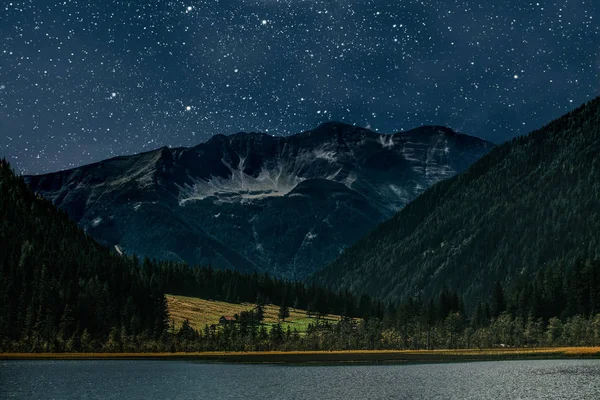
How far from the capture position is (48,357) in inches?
7554

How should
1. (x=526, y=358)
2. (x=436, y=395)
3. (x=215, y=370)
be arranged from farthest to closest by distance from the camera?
(x=526, y=358)
(x=215, y=370)
(x=436, y=395)

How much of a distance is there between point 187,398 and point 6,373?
57415 mm

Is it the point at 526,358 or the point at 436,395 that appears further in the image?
the point at 526,358

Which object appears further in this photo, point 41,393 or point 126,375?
point 126,375

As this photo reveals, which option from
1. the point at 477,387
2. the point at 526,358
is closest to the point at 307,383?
the point at 477,387

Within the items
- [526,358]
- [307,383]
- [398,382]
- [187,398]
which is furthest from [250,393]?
[526,358]

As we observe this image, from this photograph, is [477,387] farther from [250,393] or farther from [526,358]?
[526,358]

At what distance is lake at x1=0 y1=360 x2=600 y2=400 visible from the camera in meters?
86.5

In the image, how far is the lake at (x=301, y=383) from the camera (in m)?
86.5

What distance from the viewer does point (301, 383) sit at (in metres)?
108

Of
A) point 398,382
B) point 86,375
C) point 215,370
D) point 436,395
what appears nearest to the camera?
point 436,395

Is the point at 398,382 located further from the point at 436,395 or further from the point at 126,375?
the point at 126,375

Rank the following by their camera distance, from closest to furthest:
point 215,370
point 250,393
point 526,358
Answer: point 250,393
point 215,370
point 526,358

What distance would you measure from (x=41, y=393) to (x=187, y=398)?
20.1 metres
